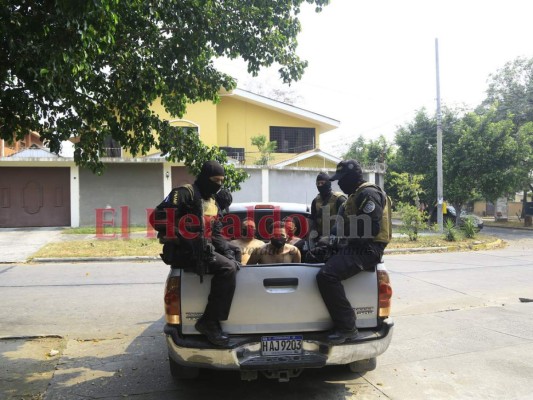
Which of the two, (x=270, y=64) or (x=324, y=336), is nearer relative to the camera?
(x=324, y=336)

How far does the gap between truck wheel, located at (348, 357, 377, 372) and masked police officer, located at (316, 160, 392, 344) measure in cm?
74

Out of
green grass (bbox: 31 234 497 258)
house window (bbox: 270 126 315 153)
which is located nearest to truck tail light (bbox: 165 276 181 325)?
green grass (bbox: 31 234 497 258)

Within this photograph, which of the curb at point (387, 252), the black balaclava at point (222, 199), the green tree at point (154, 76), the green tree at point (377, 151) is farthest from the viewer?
the green tree at point (377, 151)

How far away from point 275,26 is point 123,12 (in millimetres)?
1986

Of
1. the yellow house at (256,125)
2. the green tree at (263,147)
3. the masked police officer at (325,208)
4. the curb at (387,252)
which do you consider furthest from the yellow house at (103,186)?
the masked police officer at (325,208)

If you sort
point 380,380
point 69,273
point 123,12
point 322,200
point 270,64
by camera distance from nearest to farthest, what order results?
point 380,380 < point 123,12 < point 322,200 < point 270,64 < point 69,273

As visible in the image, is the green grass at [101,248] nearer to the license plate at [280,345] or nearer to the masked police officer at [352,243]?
the masked police officer at [352,243]

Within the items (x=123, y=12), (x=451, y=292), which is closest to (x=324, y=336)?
(x=123, y=12)

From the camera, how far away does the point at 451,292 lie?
25.2 ft

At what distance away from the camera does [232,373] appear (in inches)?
159

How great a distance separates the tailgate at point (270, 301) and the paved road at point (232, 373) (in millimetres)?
733

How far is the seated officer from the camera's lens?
4.08 meters

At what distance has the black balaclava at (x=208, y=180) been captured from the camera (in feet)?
11.9

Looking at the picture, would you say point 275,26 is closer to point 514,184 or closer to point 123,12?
point 123,12
